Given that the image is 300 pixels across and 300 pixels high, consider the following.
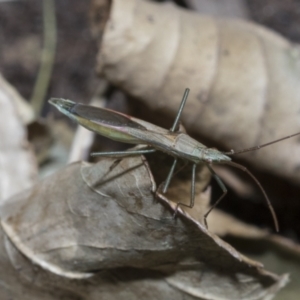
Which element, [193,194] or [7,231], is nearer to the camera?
[193,194]

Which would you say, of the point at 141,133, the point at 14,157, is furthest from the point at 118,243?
the point at 14,157

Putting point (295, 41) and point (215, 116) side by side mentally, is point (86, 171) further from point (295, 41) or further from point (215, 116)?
point (295, 41)

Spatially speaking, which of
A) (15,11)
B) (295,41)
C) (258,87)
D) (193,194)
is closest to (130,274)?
(193,194)

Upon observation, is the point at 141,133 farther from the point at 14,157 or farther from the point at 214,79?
the point at 14,157

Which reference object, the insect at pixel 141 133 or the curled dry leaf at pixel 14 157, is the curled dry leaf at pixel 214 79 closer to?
the insect at pixel 141 133

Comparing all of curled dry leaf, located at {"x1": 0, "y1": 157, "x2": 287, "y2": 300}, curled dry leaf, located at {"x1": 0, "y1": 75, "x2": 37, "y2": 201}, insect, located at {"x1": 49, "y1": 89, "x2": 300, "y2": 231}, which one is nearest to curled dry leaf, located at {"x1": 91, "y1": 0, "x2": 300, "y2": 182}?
insect, located at {"x1": 49, "y1": 89, "x2": 300, "y2": 231}

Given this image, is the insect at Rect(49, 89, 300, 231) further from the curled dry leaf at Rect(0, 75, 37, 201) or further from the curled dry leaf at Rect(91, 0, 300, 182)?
the curled dry leaf at Rect(0, 75, 37, 201)
